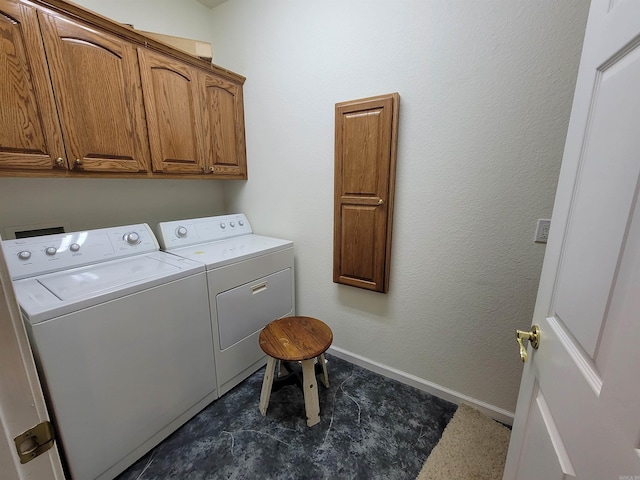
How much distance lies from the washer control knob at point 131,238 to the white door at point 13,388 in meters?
1.38

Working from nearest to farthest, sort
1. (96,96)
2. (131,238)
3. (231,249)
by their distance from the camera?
(96,96)
(131,238)
(231,249)

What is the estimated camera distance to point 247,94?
2.09 meters

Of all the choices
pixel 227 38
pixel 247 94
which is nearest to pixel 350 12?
pixel 247 94

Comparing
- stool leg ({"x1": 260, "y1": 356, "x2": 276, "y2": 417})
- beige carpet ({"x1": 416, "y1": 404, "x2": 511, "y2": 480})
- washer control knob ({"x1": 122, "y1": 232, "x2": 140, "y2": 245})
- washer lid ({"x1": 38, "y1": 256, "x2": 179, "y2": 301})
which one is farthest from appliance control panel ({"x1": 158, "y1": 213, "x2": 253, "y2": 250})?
beige carpet ({"x1": 416, "y1": 404, "x2": 511, "y2": 480})

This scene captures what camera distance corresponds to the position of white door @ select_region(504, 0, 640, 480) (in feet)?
1.38

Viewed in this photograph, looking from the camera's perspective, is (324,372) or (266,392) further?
(324,372)

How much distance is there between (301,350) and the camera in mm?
1409

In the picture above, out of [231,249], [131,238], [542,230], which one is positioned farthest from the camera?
[231,249]

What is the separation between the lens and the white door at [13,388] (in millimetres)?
386

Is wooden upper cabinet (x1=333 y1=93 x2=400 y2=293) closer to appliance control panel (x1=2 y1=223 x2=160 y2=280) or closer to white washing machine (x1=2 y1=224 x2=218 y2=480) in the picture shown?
white washing machine (x1=2 y1=224 x2=218 y2=480)

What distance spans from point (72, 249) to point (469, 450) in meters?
2.29

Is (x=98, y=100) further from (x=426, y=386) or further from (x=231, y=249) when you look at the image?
(x=426, y=386)

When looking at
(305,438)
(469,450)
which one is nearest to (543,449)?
(469,450)

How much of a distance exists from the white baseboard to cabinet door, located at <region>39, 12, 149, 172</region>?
1.93 m
